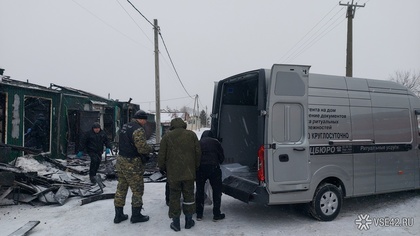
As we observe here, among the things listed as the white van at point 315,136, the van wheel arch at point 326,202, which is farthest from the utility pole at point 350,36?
the van wheel arch at point 326,202

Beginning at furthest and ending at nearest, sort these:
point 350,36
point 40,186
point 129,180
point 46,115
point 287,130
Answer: point 350,36 → point 46,115 → point 40,186 → point 129,180 → point 287,130

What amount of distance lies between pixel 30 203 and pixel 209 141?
13.1 feet

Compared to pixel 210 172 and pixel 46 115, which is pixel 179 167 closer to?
pixel 210 172

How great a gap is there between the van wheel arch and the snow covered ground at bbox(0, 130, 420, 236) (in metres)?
0.13

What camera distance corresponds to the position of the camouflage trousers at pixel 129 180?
5.18 metres

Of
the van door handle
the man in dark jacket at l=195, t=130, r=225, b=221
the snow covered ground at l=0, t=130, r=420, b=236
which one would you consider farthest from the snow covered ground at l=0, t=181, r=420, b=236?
the van door handle

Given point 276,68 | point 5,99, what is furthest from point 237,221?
point 5,99

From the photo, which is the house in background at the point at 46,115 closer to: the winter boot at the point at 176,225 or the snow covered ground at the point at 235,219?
the snow covered ground at the point at 235,219

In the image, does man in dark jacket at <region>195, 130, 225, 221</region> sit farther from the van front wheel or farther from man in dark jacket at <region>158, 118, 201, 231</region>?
the van front wheel

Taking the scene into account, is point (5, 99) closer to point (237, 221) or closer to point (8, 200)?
point (8, 200)

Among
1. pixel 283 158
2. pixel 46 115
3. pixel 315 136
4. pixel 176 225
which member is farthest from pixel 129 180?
pixel 46 115

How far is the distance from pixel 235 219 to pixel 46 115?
9.16 metres

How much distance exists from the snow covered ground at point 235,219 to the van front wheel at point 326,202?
0.44 feet

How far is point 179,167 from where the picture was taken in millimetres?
4949
